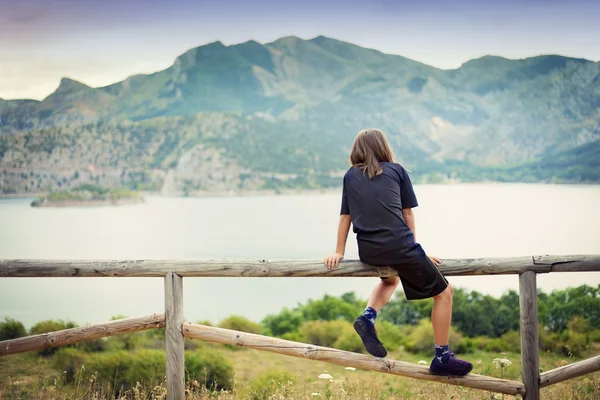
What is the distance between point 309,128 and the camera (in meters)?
87.8

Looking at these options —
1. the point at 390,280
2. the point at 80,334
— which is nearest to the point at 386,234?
the point at 390,280

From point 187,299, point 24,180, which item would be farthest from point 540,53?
point 24,180

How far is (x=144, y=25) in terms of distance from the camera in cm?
8612

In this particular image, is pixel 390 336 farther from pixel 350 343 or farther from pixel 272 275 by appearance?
pixel 272 275

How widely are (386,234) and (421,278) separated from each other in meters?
0.32

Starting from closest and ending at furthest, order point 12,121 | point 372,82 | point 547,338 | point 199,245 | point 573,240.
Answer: point 547,338, point 573,240, point 199,245, point 12,121, point 372,82

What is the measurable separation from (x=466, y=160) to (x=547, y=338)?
66287mm

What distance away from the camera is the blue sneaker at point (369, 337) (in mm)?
3670

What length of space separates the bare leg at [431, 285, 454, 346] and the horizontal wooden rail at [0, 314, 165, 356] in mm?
1631

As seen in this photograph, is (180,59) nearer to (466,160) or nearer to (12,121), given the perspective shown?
(12,121)

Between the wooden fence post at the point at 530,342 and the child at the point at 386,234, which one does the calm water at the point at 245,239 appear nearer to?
the child at the point at 386,234

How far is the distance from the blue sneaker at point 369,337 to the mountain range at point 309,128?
208 ft

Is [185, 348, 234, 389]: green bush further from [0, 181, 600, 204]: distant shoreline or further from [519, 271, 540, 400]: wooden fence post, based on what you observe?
[0, 181, 600, 204]: distant shoreline

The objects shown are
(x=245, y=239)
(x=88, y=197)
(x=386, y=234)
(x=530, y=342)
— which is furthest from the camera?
(x=88, y=197)
